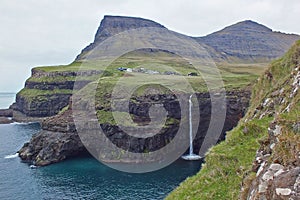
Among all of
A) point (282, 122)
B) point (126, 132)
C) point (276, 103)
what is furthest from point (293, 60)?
point (126, 132)

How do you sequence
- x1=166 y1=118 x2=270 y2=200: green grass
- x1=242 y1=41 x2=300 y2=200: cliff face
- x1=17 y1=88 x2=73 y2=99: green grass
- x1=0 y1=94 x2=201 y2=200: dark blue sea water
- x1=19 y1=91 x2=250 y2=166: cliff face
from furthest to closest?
x1=17 y1=88 x2=73 y2=99: green grass
x1=19 y1=91 x2=250 y2=166: cliff face
x1=0 y1=94 x2=201 y2=200: dark blue sea water
x1=166 y1=118 x2=270 y2=200: green grass
x1=242 y1=41 x2=300 y2=200: cliff face

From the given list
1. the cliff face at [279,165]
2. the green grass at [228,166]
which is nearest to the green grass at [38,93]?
the green grass at [228,166]

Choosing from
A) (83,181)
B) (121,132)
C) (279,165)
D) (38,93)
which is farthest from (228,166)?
(38,93)

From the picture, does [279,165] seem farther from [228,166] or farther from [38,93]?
[38,93]

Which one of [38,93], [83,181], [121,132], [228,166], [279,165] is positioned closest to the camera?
[279,165]

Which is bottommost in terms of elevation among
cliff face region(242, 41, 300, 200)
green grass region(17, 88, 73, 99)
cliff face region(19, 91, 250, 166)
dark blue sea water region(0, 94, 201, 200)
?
dark blue sea water region(0, 94, 201, 200)

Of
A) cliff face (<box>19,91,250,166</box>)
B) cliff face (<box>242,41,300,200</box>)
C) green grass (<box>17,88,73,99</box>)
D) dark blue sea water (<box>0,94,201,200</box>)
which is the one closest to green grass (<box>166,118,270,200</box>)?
cliff face (<box>242,41,300,200</box>)

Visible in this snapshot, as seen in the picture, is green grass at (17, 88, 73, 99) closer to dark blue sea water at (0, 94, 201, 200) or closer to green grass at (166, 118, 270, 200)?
dark blue sea water at (0, 94, 201, 200)

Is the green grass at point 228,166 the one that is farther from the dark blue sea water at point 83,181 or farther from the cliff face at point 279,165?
the dark blue sea water at point 83,181
